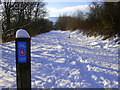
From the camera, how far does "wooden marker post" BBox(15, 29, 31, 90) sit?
8.95 ft

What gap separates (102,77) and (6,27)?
54.5 ft

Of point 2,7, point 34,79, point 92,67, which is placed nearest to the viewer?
point 34,79

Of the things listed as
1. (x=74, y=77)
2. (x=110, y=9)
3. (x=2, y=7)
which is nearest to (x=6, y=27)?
(x=2, y=7)

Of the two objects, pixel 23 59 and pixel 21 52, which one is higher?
pixel 21 52

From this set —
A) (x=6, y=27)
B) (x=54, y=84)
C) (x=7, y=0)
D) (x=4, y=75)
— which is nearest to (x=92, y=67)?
(x=54, y=84)

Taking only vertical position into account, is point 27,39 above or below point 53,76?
above

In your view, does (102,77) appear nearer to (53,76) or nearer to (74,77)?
(74,77)

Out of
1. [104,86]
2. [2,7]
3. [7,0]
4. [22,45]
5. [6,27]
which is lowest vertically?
[104,86]

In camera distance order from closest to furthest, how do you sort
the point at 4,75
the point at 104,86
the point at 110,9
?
the point at 104,86, the point at 4,75, the point at 110,9

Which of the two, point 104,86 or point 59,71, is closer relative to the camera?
point 104,86

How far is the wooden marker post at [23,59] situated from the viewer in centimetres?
273

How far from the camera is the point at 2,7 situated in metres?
17.5

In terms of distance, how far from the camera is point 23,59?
275cm

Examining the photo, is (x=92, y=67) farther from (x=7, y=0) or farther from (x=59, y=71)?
(x=7, y=0)
